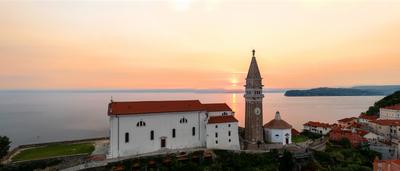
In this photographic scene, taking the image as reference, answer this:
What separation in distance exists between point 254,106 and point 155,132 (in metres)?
13.6

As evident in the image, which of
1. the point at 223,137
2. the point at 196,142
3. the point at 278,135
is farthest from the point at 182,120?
the point at 278,135

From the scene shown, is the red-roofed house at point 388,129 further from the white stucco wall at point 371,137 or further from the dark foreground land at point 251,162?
the dark foreground land at point 251,162

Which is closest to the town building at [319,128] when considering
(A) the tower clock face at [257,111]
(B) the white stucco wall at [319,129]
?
(B) the white stucco wall at [319,129]

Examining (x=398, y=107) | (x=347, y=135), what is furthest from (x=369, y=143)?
(x=398, y=107)

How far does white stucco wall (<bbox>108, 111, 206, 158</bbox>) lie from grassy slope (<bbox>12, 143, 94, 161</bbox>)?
4.35 metres

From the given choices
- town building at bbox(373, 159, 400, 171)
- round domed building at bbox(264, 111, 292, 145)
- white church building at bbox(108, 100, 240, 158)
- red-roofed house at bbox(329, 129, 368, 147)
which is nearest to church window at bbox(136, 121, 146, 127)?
white church building at bbox(108, 100, 240, 158)

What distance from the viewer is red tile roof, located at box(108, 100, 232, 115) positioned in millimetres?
29025

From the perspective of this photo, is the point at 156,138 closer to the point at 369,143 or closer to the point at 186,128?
the point at 186,128

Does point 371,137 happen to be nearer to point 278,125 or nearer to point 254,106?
point 278,125

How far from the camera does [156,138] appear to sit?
3038cm

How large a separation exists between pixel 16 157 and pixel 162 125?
15581 mm

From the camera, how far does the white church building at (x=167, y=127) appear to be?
28.8m

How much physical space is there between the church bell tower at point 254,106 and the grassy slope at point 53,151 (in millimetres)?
19927

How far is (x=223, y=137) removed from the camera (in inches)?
1292
